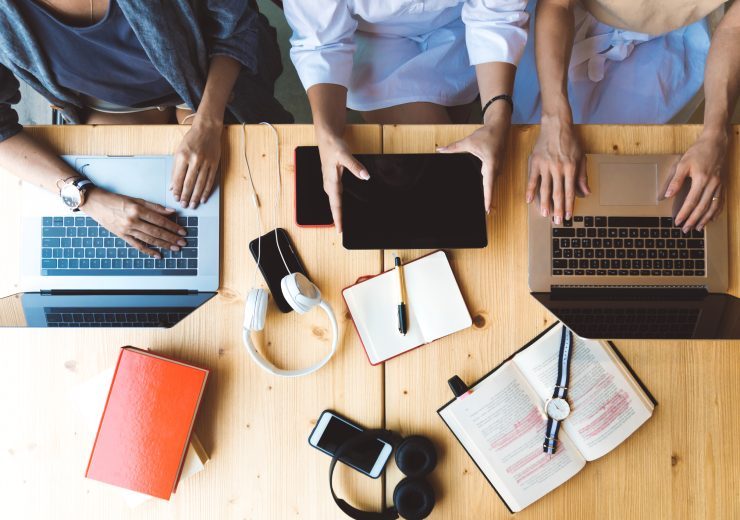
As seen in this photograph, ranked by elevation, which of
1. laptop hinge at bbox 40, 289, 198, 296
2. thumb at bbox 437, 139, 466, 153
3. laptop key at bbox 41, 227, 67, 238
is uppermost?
thumb at bbox 437, 139, 466, 153

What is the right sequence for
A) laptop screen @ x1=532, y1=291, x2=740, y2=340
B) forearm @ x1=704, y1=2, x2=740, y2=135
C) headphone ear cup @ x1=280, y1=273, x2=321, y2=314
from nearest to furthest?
laptop screen @ x1=532, y1=291, x2=740, y2=340, headphone ear cup @ x1=280, y1=273, x2=321, y2=314, forearm @ x1=704, y1=2, x2=740, y2=135

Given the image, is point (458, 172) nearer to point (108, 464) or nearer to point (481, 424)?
point (481, 424)

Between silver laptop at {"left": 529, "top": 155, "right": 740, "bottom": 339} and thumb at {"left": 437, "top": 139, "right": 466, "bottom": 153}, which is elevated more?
thumb at {"left": 437, "top": 139, "right": 466, "bottom": 153}

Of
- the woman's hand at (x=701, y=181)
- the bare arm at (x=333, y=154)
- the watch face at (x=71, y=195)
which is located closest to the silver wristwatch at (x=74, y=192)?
the watch face at (x=71, y=195)

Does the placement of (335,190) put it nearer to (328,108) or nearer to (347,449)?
(328,108)

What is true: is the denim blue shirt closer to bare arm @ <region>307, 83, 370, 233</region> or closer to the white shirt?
the white shirt

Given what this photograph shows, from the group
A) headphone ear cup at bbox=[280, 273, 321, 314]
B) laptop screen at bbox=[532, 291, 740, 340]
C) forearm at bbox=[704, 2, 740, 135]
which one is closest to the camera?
laptop screen at bbox=[532, 291, 740, 340]

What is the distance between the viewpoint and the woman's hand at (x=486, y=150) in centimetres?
87

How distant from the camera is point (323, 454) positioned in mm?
895

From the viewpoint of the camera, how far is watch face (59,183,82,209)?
900 millimetres

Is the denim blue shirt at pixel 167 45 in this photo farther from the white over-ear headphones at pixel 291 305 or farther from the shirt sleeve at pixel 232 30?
the white over-ear headphones at pixel 291 305

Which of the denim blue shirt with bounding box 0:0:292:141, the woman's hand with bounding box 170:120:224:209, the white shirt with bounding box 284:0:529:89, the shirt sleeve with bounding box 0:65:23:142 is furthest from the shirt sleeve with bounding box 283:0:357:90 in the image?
the shirt sleeve with bounding box 0:65:23:142

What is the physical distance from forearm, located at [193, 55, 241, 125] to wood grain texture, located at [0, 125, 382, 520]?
0.07m

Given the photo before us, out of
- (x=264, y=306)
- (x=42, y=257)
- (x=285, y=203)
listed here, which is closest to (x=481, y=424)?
(x=264, y=306)
